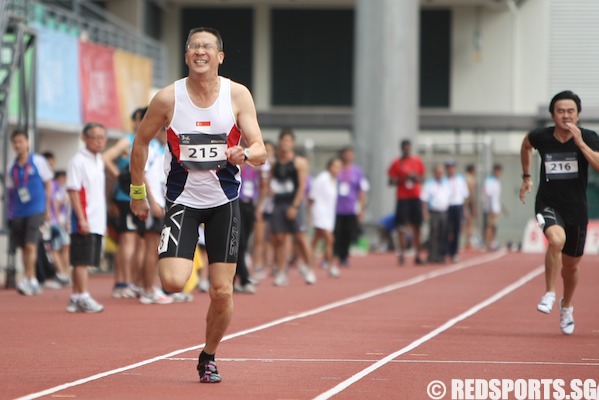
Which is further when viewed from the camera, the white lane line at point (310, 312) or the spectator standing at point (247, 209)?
the spectator standing at point (247, 209)

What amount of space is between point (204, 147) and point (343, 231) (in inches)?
687

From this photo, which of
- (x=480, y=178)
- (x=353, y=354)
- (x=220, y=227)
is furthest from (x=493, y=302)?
(x=480, y=178)

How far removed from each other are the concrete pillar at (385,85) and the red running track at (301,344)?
21404 mm

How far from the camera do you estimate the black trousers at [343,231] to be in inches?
1056

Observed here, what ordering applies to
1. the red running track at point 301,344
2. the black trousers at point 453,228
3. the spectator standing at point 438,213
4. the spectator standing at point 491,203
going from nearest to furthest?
the red running track at point 301,344 → the spectator standing at point 438,213 → the black trousers at point 453,228 → the spectator standing at point 491,203

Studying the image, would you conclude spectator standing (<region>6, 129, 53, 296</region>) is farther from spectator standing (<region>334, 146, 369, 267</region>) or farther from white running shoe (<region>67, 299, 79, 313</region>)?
spectator standing (<region>334, 146, 369, 267</region>)

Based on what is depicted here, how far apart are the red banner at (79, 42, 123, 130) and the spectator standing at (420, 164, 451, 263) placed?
6467 mm

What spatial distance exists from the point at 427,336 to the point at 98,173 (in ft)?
15.5

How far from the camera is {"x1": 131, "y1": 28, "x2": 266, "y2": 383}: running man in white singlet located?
956cm

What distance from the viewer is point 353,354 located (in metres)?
11.5

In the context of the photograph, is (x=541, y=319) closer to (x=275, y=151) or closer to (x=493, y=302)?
(x=493, y=302)

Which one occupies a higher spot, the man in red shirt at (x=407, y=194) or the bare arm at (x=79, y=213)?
the bare arm at (x=79, y=213)

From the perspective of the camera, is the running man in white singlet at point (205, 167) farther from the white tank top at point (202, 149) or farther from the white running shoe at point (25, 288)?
the white running shoe at point (25, 288)

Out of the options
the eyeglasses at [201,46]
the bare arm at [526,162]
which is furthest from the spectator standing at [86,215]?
the eyeglasses at [201,46]
